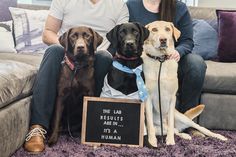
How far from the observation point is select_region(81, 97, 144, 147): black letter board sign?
2.07 metres

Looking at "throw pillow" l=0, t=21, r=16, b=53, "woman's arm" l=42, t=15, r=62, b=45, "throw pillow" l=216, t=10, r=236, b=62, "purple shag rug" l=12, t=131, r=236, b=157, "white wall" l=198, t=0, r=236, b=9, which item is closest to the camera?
"purple shag rug" l=12, t=131, r=236, b=157

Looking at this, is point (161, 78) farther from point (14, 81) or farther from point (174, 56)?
point (14, 81)

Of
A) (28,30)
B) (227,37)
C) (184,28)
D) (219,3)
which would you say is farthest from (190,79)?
(219,3)

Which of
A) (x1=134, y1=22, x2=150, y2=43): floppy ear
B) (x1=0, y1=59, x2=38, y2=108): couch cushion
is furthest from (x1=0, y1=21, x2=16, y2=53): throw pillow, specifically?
(x1=134, y1=22, x2=150, y2=43): floppy ear

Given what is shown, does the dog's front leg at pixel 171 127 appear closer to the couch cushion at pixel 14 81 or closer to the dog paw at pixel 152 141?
the dog paw at pixel 152 141

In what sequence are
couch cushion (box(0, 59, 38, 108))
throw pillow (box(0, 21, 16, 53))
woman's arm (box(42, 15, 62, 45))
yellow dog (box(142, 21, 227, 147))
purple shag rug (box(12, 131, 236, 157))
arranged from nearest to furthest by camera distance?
1. couch cushion (box(0, 59, 38, 108))
2. purple shag rug (box(12, 131, 236, 157))
3. yellow dog (box(142, 21, 227, 147))
4. woman's arm (box(42, 15, 62, 45))
5. throw pillow (box(0, 21, 16, 53))

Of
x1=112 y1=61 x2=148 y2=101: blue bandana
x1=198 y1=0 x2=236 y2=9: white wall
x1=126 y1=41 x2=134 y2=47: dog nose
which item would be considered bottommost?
x1=112 y1=61 x2=148 y2=101: blue bandana

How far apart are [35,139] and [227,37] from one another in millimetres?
1702

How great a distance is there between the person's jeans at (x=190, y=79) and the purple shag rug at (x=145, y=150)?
348mm

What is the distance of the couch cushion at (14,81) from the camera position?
5.60 ft

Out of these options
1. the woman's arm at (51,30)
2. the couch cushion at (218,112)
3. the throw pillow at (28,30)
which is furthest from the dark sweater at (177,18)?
the throw pillow at (28,30)

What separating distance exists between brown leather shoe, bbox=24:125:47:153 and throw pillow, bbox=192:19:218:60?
149 centimetres

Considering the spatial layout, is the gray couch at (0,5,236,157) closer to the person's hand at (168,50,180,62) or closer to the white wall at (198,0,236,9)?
the person's hand at (168,50,180,62)

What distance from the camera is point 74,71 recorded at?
2.08 m
